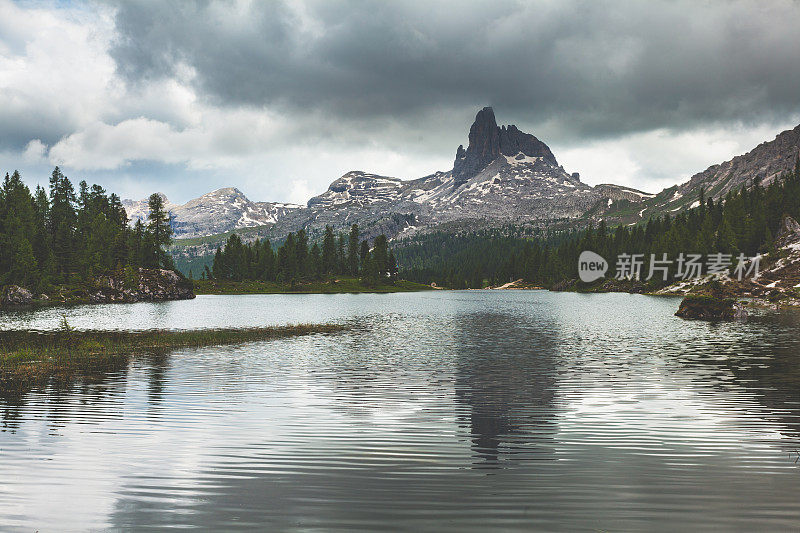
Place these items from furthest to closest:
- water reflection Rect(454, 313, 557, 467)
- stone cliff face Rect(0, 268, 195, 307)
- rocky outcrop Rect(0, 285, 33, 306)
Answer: stone cliff face Rect(0, 268, 195, 307)
rocky outcrop Rect(0, 285, 33, 306)
water reflection Rect(454, 313, 557, 467)

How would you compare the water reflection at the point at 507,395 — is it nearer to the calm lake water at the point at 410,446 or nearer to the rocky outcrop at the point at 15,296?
the calm lake water at the point at 410,446

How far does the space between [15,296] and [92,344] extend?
96.1 metres

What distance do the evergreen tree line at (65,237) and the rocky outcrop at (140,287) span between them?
23.6 ft

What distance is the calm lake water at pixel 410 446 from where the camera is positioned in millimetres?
10469

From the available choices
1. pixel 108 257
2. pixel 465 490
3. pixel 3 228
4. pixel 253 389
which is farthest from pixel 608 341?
pixel 3 228

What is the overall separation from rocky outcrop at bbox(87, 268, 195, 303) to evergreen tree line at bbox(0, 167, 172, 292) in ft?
23.6

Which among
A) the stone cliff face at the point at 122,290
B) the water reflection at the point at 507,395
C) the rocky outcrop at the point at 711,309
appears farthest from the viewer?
the stone cliff face at the point at 122,290

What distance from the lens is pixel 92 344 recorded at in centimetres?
3953

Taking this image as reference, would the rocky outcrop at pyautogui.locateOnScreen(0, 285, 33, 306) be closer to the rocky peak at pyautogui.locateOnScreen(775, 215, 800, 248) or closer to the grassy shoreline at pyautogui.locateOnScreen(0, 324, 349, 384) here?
the grassy shoreline at pyautogui.locateOnScreen(0, 324, 349, 384)

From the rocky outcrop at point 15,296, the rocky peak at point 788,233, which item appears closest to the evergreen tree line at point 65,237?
the rocky outcrop at point 15,296

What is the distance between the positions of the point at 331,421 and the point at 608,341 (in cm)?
3477

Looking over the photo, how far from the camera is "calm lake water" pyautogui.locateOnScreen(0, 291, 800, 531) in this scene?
10469mm

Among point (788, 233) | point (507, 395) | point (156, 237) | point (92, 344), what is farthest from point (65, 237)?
point (788, 233)

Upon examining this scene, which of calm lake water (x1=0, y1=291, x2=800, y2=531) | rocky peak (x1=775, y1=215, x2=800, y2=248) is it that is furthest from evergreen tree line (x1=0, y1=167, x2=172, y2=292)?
rocky peak (x1=775, y1=215, x2=800, y2=248)
